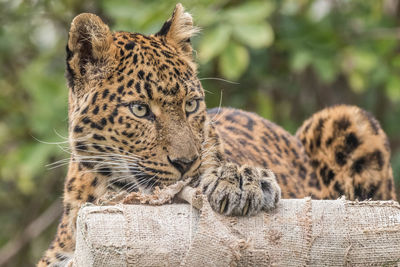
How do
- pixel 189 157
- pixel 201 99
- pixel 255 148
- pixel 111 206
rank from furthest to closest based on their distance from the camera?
pixel 255 148, pixel 201 99, pixel 189 157, pixel 111 206

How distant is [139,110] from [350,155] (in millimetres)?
2586

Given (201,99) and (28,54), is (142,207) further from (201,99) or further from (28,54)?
(28,54)

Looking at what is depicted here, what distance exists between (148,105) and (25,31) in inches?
275

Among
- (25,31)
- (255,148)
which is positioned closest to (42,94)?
(25,31)

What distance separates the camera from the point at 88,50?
15.6 feet

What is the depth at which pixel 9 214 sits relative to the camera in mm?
12086

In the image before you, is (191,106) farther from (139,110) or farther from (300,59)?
(300,59)

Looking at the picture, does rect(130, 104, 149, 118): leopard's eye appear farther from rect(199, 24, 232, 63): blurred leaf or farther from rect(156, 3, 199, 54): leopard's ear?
rect(199, 24, 232, 63): blurred leaf

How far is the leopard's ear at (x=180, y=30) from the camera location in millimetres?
5143

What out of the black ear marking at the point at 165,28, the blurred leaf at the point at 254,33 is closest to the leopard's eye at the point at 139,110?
the black ear marking at the point at 165,28

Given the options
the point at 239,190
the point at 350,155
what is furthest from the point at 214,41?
the point at 239,190

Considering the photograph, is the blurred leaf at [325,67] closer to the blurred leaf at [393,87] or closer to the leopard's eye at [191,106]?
the blurred leaf at [393,87]

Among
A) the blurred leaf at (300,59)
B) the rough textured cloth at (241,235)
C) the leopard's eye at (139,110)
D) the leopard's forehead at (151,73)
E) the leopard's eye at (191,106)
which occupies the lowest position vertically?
the rough textured cloth at (241,235)

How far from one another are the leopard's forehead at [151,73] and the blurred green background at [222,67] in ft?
7.22
